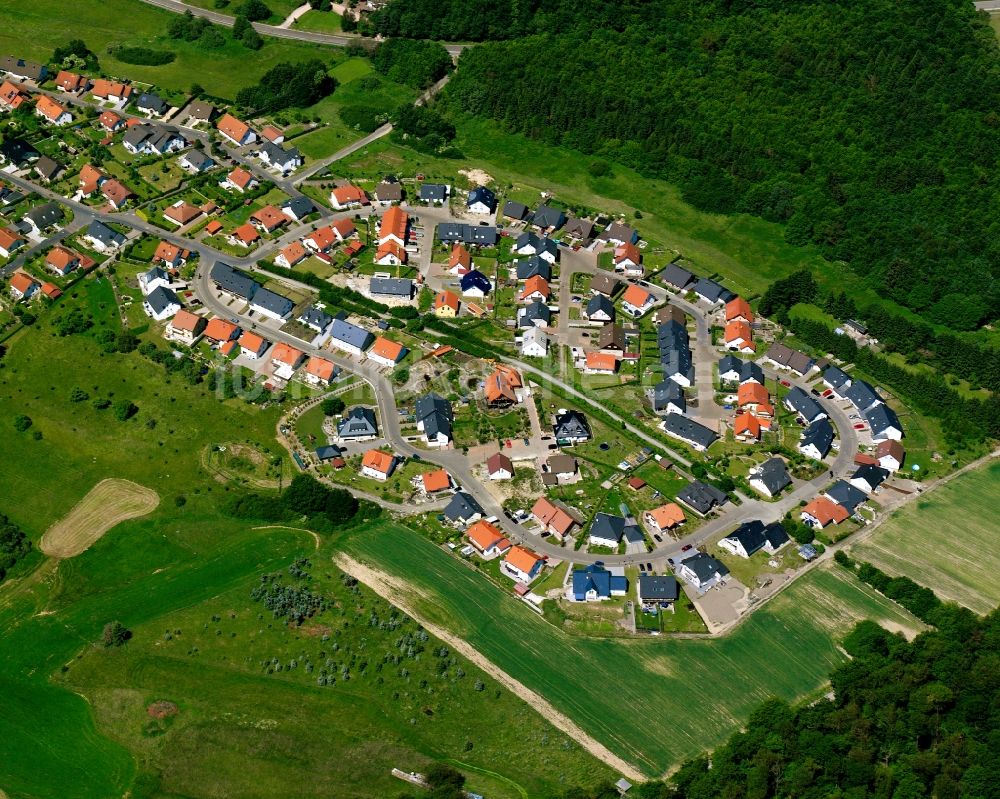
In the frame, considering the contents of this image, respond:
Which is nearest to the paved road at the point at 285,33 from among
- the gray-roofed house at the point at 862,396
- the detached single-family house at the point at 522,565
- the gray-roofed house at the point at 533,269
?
the gray-roofed house at the point at 533,269

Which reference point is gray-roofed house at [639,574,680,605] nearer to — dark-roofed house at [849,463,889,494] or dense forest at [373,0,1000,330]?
dark-roofed house at [849,463,889,494]

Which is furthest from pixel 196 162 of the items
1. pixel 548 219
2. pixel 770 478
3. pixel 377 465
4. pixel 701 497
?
pixel 770 478

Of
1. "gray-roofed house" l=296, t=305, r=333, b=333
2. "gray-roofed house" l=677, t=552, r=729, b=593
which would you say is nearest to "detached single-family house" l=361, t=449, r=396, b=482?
"gray-roofed house" l=296, t=305, r=333, b=333

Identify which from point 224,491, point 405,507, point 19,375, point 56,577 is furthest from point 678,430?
point 19,375

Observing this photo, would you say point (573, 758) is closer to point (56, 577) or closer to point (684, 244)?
point (56, 577)

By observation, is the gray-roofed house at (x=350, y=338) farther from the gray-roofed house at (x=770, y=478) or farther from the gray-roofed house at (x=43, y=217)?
the gray-roofed house at (x=770, y=478)

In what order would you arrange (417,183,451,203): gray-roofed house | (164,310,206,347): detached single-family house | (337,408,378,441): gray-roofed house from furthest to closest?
(417,183,451,203): gray-roofed house → (164,310,206,347): detached single-family house → (337,408,378,441): gray-roofed house

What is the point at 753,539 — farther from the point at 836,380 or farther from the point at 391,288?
A: the point at 391,288
